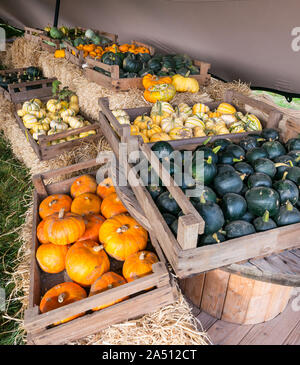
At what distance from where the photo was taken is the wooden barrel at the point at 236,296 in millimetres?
1861

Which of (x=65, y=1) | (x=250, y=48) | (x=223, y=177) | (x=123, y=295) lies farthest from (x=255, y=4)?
(x=65, y=1)

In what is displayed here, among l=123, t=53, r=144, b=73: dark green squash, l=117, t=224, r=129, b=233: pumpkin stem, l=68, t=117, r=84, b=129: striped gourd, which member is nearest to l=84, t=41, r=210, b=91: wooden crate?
l=123, t=53, r=144, b=73: dark green squash

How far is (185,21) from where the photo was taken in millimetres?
4910

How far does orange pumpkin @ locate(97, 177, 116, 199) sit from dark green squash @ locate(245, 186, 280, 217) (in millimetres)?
1220

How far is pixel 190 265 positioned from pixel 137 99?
2.43m

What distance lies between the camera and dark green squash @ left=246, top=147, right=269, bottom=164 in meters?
1.83

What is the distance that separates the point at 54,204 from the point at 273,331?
185 cm

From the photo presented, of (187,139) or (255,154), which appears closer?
(255,154)

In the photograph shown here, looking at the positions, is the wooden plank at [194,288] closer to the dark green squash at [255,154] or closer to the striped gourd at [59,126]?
the dark green squash at [255,154]

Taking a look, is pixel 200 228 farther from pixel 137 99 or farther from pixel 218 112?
pixel 137 99

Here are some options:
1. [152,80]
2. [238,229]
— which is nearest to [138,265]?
[238,229]

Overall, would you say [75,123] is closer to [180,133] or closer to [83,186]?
[83,186]

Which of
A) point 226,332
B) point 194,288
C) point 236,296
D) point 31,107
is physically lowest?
point 226,332

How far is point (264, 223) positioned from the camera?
1.41 m
